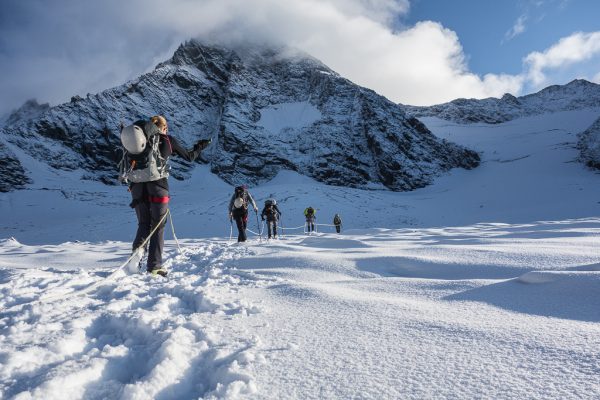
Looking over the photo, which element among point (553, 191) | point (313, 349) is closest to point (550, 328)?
point (313, 349)

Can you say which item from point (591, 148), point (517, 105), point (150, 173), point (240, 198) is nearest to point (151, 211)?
point (150, 173)

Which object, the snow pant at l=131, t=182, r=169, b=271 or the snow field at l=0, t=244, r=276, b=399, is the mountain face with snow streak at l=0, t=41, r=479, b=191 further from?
the snow field at l=0, t=244, r=276, b=399

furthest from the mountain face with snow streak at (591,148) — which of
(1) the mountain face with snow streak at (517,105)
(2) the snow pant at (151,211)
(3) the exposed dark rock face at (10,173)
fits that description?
(3) the exposed dark rock face at (10,173)

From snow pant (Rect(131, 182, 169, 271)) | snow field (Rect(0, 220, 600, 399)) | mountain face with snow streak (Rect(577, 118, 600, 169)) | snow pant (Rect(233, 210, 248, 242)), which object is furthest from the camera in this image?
mountain face with snow streak (Rect(577, 118, 600, 169))

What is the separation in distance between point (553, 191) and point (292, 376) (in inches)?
1750

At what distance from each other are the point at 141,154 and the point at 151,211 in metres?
0.75

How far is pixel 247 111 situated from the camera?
63406 mm

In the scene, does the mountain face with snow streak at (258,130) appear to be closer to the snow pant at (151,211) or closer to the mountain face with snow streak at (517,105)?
the mountain face with snow streak at (517,105)

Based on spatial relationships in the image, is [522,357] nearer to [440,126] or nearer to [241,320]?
[241,320]

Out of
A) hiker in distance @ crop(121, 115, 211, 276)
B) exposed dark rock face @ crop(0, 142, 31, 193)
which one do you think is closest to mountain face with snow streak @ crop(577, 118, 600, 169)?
hiker in distance @ crop(121, 115, 211, 276)

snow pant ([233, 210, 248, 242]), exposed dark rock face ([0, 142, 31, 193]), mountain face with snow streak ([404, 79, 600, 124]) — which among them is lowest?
snow pant ([233, 210, 248, 242])

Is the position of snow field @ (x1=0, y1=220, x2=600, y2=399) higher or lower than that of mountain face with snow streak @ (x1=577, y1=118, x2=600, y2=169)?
lower

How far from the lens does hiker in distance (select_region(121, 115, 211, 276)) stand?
3.94 m

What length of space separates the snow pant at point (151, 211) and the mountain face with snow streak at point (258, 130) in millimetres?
46856
